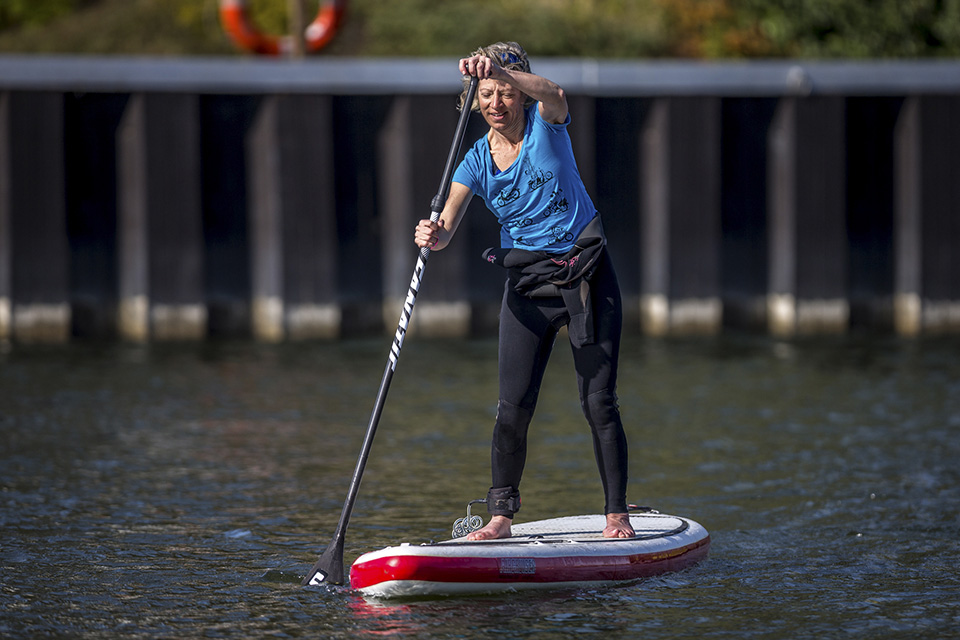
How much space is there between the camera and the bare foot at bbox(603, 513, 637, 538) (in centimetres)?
642

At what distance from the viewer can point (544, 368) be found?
630 centimetres

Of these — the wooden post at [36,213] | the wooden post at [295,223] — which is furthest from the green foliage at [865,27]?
the wooden post at [36,213]

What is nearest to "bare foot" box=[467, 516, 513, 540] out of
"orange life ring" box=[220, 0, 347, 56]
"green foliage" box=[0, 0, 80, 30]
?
"orange life ring" box=[220, 0, 347, 56]

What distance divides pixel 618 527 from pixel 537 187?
1.54 meters

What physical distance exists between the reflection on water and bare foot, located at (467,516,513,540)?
406 mm

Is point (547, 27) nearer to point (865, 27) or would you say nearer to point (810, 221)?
point (865, 27)

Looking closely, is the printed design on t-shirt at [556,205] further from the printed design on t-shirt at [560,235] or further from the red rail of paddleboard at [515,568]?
the red rail of paddleboard at [515,568]

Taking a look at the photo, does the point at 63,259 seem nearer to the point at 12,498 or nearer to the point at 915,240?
the point at 12,498

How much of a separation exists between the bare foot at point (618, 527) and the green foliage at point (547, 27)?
16.0 m

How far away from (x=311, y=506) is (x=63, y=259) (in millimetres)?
7699

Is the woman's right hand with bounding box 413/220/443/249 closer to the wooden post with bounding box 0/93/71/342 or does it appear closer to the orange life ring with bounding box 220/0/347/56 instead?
the wooden post with bounding box 0/93/71/342

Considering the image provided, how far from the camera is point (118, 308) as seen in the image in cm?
1485

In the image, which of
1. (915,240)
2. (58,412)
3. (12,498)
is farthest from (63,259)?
(915,240)

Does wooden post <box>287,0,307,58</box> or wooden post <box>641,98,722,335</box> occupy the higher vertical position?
wooden post <box>287,0,307,58</box>
